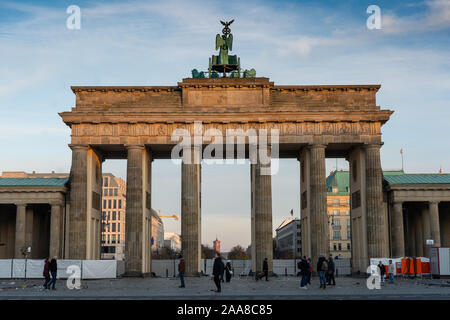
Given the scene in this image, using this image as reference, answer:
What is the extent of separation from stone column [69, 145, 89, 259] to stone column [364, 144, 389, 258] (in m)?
26.8

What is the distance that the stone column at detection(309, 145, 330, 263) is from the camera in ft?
182

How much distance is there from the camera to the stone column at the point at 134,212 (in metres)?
55.7

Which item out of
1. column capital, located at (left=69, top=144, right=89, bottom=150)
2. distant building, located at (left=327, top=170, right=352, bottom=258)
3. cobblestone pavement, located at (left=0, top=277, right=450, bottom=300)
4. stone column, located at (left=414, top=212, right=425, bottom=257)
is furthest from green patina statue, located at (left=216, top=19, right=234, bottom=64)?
distant building, located at (left=327, top=170, right=352, bottom=258)

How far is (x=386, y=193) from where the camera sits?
60719mm

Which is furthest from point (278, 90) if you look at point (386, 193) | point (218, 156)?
point (386, 193)

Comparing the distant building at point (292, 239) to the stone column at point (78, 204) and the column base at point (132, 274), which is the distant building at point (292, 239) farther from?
the stone column at point (78, 204)

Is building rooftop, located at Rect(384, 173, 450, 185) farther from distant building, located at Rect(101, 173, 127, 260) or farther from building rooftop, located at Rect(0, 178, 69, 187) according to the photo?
distant building, located at Rect(101, 173, 127, 260)

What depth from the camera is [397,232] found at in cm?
5903

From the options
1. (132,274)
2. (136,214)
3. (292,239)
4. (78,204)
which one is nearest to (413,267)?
(132,274)

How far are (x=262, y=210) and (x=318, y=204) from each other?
532 cm

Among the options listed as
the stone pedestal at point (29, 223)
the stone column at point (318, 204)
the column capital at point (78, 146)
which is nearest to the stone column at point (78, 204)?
the column capital at point (78, 146)

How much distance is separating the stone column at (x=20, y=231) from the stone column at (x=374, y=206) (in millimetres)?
33553
